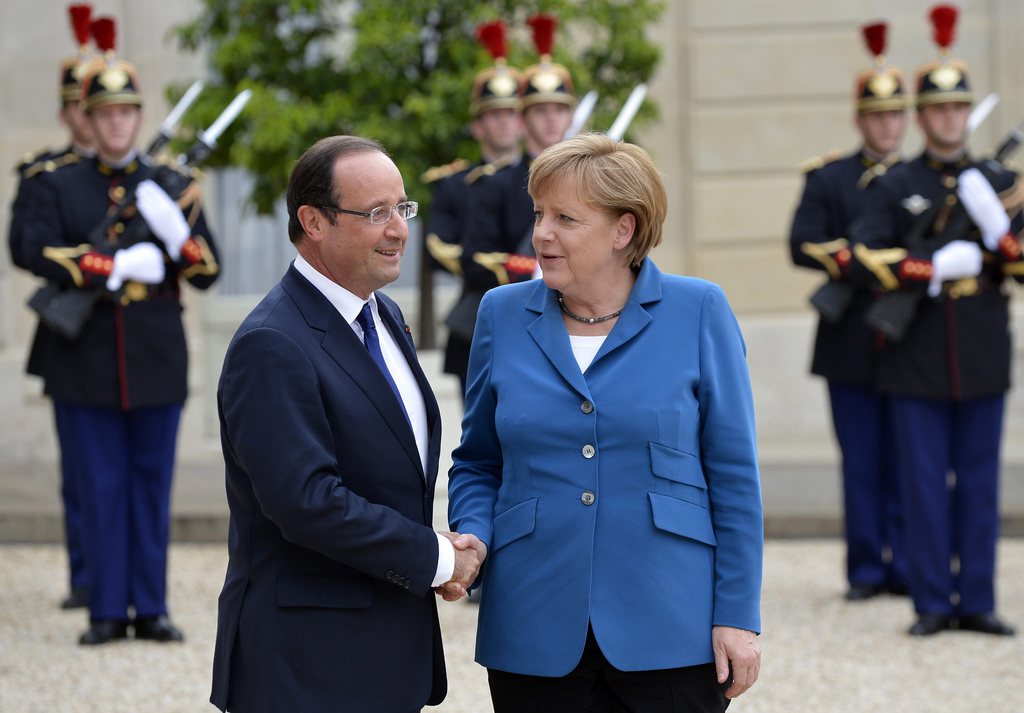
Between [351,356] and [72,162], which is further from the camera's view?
[72,162]

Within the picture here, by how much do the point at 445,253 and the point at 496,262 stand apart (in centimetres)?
44

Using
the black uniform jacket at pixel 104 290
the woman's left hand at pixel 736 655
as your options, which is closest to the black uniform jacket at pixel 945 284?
the black uniform jacket at pixel 104 290

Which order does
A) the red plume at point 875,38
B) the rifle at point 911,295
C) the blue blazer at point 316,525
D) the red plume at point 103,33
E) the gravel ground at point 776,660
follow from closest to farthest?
the blue blazer at point 316,525, the gravel ground at point 776,660, the rifle at point 911,295, the red plume at point 103,33, the red plume at point 875,38

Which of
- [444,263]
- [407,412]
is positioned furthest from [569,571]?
[444,263]

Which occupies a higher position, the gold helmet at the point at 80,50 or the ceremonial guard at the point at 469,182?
the gold helmet at the point at 80,50

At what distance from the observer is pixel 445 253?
22.3 feet

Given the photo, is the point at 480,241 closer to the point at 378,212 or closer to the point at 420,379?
the point at 420,379

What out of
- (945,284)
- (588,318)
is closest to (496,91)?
(945,284)

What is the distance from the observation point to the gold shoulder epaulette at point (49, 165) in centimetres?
589

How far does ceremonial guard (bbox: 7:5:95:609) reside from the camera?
5.98 m

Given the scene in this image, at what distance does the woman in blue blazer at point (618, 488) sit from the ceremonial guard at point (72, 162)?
3.60 metres

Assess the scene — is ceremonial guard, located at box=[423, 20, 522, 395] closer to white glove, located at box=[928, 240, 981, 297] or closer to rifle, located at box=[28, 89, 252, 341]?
rifle, located at box=[28, 89, 252, 341]

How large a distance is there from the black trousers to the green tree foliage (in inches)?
215

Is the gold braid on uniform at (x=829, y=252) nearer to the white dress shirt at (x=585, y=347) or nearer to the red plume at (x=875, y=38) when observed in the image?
the red plume at (x=875, y=38)
